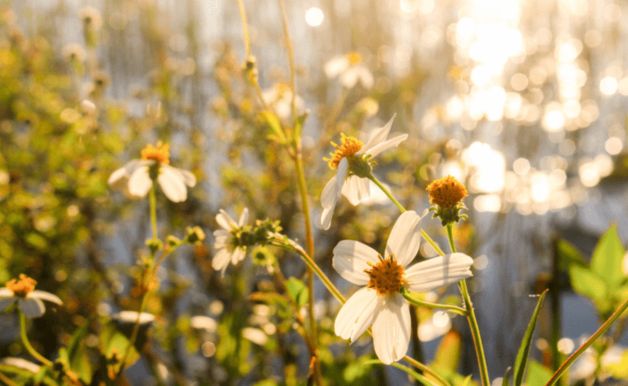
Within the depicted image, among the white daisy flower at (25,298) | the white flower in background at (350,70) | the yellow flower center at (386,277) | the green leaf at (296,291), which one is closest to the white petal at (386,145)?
the yellow flower center at (386,277)

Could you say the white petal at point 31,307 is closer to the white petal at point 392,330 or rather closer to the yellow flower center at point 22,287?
the yellow flower center at point 22,287

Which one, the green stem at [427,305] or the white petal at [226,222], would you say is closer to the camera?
the green stem at [427,305]

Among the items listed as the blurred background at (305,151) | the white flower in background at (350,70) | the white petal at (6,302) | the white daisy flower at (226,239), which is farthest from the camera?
the white flower in background at (350,70)

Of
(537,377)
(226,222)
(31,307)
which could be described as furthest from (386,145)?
(31,307)

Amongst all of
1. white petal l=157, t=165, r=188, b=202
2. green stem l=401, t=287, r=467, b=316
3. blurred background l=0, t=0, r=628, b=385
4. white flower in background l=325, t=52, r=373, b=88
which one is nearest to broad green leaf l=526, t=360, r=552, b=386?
blurred background l=0, t=0, r=628, b=385

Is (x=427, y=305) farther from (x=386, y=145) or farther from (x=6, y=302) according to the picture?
(x=6, y=302)

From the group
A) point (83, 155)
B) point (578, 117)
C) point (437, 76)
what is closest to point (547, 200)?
point (578, 117)
